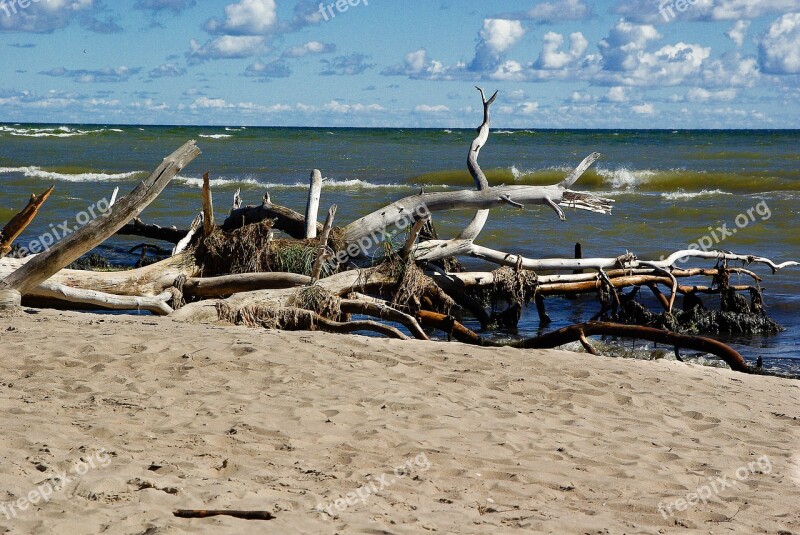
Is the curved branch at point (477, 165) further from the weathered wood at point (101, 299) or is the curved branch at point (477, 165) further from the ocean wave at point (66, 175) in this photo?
the ocean wave at point (66, 175)

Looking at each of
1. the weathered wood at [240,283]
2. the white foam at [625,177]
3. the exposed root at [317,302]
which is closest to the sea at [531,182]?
the white foam at [625,177]

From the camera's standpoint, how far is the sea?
13766 mm

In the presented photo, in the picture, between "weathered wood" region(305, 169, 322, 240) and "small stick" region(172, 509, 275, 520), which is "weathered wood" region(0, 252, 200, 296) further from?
"small stick" region(172, 509, 275, 520)

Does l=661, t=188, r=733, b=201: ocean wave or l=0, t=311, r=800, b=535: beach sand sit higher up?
l=661, t=188, r=733, b=201: ocean wave

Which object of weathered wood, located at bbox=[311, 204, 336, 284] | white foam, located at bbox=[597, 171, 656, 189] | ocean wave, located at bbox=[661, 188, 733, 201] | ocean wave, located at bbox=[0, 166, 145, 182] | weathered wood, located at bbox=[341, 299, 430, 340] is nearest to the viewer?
weathered wood, located at bbox=[341, 299, 430, 340]

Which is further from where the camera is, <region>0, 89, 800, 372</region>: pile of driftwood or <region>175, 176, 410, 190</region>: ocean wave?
<region>175, 176, 410, 190</region>: ocean wave

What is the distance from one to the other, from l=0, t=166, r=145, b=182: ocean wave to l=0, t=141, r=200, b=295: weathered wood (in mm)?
23085

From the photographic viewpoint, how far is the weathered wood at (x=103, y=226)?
7697mm

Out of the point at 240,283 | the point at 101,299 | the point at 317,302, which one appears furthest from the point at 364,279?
the point at 101,299

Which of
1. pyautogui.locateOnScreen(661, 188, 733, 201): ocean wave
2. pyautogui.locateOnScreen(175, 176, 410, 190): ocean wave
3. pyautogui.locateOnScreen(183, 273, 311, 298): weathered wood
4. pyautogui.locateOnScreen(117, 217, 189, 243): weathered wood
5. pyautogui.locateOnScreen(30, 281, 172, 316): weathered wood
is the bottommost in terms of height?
pyautogui.locateOnScreen(30, 281, 172, 316): weathered wood

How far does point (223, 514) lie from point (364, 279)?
5674 mm

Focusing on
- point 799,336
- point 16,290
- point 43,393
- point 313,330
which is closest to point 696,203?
point 799,336

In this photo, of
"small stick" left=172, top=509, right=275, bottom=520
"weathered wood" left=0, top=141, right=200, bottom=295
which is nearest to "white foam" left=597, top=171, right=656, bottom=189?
"weathered wood" left=0, top=141, right=200, bottom=295

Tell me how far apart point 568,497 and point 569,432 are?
3.52ft
